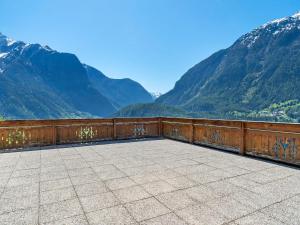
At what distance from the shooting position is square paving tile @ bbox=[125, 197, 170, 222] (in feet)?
9.47

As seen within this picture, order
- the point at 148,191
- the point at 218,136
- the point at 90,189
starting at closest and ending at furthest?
1. the point at 148,191
2. the point at 90,189
3. the point at 218,136

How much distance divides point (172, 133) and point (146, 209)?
25.3 feet

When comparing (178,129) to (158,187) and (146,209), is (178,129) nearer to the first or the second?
(158,187)

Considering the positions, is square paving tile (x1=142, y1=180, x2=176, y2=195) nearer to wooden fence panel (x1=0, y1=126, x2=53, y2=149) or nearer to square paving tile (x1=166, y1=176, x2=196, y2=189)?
square paving tile (x1=166, y1=176, x2=196, y2=189)

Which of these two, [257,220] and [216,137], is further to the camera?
[216,137]

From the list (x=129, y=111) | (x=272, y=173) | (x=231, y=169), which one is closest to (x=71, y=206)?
(x=231, y=169)

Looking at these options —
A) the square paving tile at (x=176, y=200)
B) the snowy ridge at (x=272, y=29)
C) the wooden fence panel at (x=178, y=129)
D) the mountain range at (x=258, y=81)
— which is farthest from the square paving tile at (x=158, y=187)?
the snowy ridge at (x=272, y=29)

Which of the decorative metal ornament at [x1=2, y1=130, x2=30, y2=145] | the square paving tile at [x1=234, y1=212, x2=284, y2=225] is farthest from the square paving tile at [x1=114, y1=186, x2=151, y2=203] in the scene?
the decorative metal ornament at [x1=2, y1=130, x2=30, y2=145]

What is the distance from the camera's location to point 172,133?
421 inches

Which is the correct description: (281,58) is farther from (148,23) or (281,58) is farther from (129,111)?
(148,23)

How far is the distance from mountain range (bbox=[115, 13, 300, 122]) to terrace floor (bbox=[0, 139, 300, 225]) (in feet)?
350

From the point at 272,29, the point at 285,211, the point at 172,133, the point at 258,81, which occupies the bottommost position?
the point at 285,211

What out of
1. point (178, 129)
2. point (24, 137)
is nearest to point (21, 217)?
point (24, 137)

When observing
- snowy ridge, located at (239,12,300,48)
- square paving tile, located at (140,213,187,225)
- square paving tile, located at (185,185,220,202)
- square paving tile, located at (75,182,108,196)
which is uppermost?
snowy ridge, located at (239,12,300,48)
